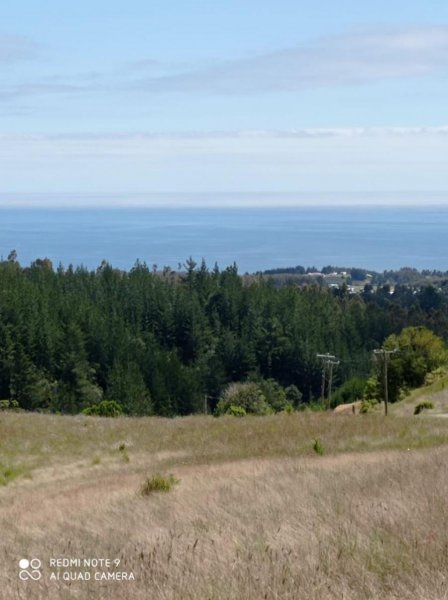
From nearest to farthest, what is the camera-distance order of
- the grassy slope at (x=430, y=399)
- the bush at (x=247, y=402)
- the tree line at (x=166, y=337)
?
1. the grassy slope at (x=430, y=399)
2. the bush at (x=247, y=402)
3. the tree line at (x=166, y=337)

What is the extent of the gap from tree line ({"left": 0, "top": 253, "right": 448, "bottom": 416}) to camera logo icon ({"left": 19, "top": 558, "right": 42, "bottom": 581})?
2440 inches

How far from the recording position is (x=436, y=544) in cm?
777

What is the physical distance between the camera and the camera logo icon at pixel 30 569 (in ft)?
26.0

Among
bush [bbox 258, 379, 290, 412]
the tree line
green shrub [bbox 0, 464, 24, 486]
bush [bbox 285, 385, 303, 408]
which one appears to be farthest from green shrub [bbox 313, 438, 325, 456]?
bush [bbox 285, 385, 303, 408]

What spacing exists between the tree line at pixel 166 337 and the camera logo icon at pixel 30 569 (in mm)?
61983

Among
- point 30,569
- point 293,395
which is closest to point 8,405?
point 293,395

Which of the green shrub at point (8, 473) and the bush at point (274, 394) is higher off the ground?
the green shrub at point (8, 473)

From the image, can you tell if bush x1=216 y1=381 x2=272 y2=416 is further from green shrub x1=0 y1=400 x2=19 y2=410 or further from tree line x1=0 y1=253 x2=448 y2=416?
green shrub x1=0 y1=400 x2=19 y2=410

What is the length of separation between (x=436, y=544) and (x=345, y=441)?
618 inches

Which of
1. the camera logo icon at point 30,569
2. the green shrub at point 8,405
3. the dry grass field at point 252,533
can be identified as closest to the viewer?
the dry grass field at point 252,533

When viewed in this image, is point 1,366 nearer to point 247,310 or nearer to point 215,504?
point 247,310

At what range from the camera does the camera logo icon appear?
7914 millimetres

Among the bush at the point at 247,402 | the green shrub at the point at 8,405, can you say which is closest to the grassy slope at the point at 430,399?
the bush at the point at 247,402

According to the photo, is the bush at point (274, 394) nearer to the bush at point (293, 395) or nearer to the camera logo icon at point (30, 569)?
the bush at point (293, 395)
